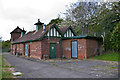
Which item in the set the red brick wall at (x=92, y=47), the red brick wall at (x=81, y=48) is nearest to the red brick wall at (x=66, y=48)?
the red brick wall at (x=81, y=48)

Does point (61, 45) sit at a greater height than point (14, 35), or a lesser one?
lesser

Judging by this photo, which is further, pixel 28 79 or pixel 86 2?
pixel 86 2

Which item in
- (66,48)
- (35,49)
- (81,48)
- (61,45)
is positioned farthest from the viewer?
(61,45)

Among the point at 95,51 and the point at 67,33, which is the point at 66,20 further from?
the point at 95,51

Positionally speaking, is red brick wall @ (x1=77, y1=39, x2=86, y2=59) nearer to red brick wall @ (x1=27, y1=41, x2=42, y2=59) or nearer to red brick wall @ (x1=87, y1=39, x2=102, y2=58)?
red brick wall @ (x1=87, y1=39, x2=102, y2=58)

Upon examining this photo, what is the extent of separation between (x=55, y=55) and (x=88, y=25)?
13951mm

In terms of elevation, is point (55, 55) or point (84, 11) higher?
point (84, 11)

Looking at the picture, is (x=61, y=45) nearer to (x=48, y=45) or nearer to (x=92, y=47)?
(x=48, y=45)

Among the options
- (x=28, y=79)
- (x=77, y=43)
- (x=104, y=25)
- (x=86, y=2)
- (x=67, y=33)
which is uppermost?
(x=86, y=2)

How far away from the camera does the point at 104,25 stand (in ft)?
66.2

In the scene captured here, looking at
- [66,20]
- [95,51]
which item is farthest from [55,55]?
[66,20]

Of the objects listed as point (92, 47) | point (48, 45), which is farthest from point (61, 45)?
point (92, 47)

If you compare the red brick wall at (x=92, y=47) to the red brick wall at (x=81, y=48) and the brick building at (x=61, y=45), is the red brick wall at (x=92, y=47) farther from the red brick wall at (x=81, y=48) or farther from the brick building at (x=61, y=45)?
the red brick wall at (x=81, y=48)

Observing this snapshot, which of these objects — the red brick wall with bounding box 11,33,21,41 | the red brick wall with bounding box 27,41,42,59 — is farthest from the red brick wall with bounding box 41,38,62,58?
the red brick wall with bounding box 11,33,21,41
